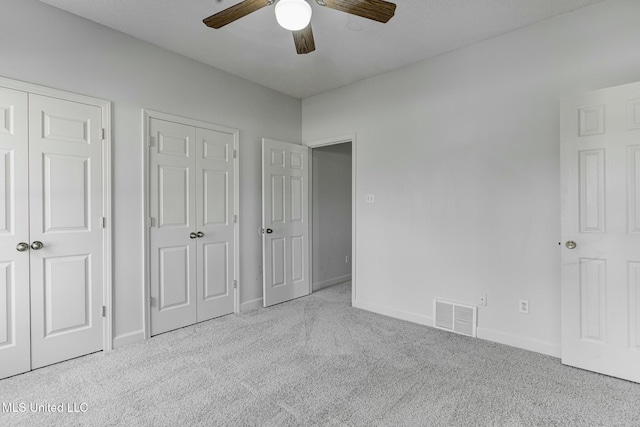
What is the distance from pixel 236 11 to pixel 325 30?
990 millimetres

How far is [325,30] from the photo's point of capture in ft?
8.87

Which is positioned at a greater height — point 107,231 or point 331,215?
point 331,215

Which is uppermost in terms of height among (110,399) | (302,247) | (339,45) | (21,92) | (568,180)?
(339,45)

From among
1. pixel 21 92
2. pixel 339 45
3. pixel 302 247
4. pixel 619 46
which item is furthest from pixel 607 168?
pixel 21 92

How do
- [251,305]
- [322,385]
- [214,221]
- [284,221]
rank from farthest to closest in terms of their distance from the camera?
[284,221], [251,305], [214,221], [322,385]

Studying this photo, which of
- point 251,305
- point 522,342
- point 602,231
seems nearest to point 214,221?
point 251,305

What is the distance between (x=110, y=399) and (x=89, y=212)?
141 cm

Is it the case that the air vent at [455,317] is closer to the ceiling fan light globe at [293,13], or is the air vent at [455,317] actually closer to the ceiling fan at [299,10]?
the ceiling fan at [299,10]

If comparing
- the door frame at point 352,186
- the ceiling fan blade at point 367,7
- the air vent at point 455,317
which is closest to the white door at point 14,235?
the ceiling fan blade at point 367,7

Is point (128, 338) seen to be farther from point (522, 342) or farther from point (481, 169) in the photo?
point (481, 169)

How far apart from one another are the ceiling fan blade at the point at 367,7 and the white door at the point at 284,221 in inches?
82.9

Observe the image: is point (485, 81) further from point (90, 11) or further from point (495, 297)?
point (90, 11)

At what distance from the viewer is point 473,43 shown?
9.65 ft

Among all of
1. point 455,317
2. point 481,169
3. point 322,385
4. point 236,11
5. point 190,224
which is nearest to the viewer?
point 236,11
